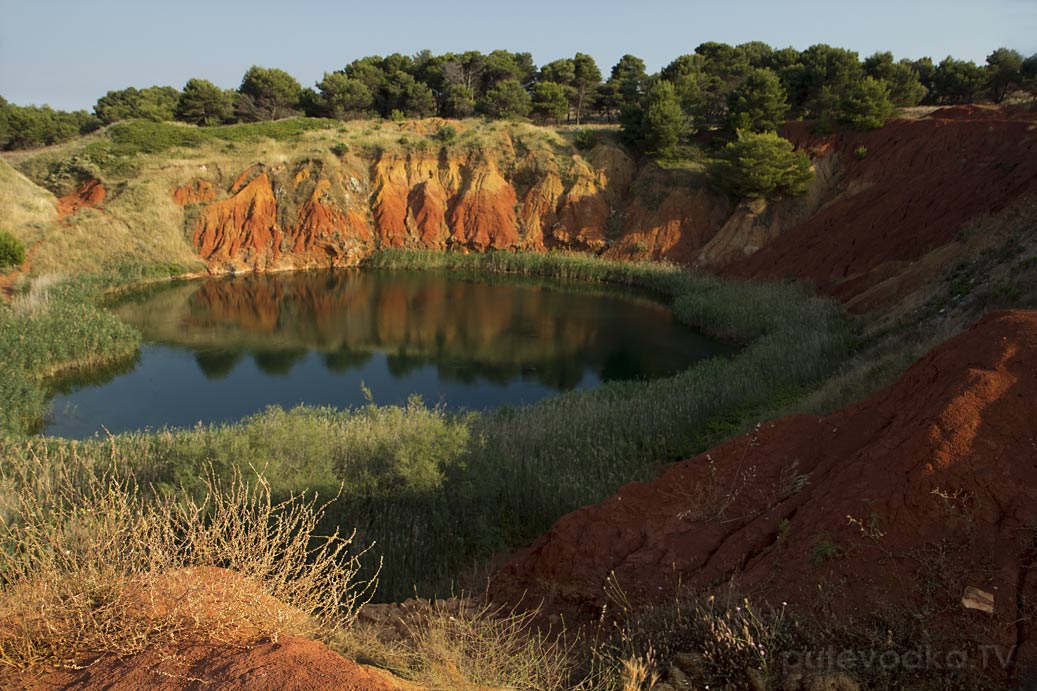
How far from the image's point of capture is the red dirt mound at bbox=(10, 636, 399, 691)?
3.13m

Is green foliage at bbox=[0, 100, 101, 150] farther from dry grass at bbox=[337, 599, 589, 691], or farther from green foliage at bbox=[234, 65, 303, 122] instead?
dry grass at bbox=[337, 599, 589, 691]

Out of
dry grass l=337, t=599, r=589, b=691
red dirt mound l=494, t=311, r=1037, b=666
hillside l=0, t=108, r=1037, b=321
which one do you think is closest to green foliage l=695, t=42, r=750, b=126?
hillside l=0, t=108, r=1037, b=321

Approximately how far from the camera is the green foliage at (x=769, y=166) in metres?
28.5

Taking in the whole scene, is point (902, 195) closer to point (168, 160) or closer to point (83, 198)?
point (168, 160)

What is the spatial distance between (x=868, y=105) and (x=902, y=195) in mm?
8520

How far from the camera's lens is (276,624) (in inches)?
145

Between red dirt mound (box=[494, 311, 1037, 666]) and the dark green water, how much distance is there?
8508 millimetres

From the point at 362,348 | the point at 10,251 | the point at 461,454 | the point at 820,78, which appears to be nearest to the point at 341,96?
the point at 10,251

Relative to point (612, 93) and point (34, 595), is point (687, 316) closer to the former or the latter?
point (34, 595)

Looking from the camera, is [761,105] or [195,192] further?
[195,192]

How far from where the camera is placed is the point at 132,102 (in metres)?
56.1

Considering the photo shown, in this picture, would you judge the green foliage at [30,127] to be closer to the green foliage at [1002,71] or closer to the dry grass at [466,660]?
the dry grass at [466,660]

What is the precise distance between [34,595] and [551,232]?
31959 millimetres

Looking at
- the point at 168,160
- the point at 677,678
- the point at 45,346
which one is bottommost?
the point at 45,346
